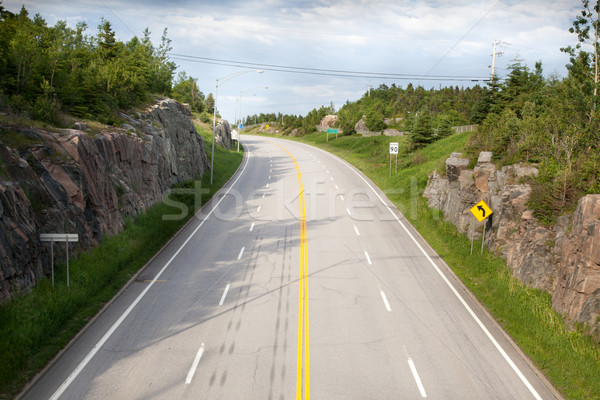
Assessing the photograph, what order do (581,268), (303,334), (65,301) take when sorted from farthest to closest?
(65,301) < (581,268) < (303,334)

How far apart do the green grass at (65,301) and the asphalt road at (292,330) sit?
1.67ft

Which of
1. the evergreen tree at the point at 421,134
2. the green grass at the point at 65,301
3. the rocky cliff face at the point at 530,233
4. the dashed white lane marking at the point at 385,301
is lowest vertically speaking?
the dashed white lane marking at the point at 385,301

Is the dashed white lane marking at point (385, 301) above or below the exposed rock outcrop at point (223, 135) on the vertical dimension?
below

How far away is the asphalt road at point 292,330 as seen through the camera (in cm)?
1174

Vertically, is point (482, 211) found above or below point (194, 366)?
above

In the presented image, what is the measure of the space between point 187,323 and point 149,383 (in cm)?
368

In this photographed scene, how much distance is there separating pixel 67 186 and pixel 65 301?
5817 millimetres

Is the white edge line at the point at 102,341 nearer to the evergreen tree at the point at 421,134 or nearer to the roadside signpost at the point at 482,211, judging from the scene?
the roadside signpost at the point at 482,211

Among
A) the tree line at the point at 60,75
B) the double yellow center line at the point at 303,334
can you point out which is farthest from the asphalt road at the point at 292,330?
the tree line at the point at 60,75

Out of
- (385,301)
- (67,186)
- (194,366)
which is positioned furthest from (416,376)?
(67,186)

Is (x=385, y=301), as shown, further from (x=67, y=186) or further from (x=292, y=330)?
(x=67, y=186)

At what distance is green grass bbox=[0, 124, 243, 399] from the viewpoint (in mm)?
12109

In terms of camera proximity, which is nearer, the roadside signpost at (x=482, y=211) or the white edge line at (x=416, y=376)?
the white edge line at (x=416, y=376)

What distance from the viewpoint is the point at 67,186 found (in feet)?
62.1
